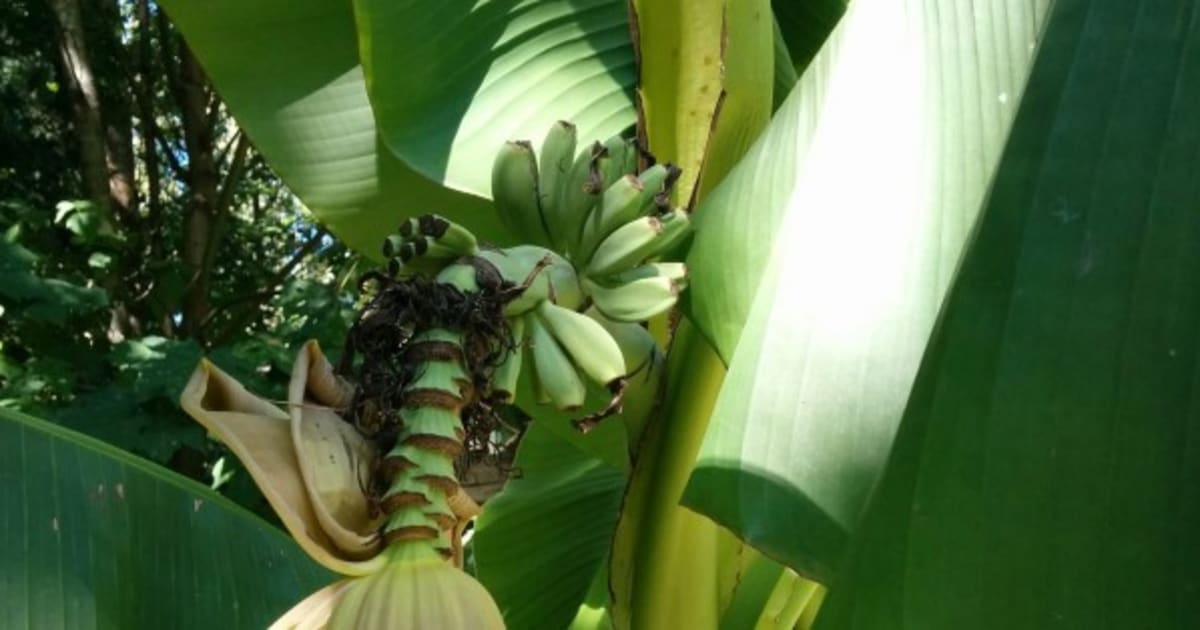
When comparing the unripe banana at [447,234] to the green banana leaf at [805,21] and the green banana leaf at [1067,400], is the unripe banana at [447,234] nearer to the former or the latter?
the green banana leaf at [1067,400]

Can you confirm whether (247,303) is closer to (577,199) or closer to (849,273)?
(577,199)

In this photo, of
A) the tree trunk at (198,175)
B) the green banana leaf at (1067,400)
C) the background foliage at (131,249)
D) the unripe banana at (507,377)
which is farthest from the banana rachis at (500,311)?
the tree trunk at (198,175)

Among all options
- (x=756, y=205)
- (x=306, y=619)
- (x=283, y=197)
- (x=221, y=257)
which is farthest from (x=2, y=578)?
(x=283, y=197)

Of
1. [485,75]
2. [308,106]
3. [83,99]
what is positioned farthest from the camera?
[83,99]

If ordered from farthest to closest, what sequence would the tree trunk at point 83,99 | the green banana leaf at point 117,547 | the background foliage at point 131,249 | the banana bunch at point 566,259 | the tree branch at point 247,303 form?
the tree branch at point 247,303 < the tree trunk at point 83,99 < the background foliage at point 131,249 < the green banana leaf at point 117,547 < the banana bunch at point 566,259

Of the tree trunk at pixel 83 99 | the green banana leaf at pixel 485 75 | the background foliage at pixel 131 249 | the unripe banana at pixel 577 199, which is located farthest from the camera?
the tree trunk at pixel 83 99

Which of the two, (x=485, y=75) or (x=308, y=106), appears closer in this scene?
(x=485, y=75)

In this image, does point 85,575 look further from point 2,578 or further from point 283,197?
point 283,197

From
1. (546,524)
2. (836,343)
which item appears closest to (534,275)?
(836,343)

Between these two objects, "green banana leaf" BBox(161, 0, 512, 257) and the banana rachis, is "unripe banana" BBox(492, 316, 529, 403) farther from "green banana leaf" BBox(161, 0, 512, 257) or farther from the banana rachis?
"green banana leaf" BBox(161, 0, 512, 257)

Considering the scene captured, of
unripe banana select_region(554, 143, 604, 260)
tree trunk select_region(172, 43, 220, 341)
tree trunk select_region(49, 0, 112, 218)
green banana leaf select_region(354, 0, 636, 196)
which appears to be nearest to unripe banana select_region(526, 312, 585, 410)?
unripe banana select_region(554, 143, 604, 260)
